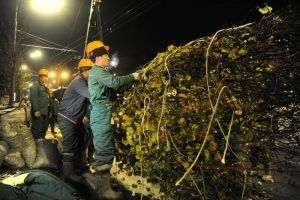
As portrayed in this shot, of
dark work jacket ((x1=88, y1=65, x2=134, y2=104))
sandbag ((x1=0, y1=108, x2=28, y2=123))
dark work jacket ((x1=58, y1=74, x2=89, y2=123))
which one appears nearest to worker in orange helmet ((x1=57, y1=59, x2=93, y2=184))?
dark work jacket ((x1=58, y1=74, x2=89, y2=123))

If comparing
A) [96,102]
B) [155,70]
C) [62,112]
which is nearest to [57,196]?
[96,102]

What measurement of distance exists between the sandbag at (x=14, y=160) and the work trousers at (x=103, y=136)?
86.2 inches

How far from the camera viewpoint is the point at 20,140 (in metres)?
5.18

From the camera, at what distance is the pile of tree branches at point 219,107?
7.63 feet

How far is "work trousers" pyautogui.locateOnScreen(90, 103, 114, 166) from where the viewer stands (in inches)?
133

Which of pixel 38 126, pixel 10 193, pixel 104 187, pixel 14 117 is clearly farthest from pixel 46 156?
pixel 10 193

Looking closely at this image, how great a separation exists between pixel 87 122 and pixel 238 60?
332 cm

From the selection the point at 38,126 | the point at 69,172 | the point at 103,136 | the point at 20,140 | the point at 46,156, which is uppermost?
the point at 103,136

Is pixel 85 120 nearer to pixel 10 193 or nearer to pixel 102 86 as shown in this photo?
pixel 102 86

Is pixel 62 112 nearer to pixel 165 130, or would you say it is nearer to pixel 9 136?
pixel 9 136

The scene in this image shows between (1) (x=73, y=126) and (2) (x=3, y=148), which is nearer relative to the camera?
(1) (x=73, y=126)

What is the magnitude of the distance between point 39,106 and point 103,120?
437cm

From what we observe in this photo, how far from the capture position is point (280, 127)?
254 cm

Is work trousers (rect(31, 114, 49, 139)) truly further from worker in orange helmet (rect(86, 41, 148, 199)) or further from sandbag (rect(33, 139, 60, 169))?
worker in orange helmet (rect(86, 41, 148, 199))
